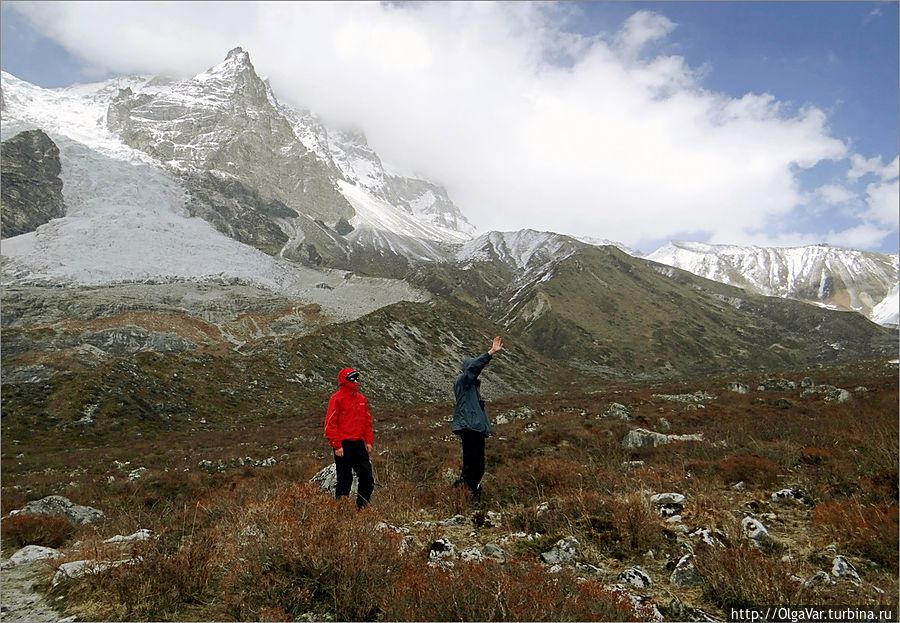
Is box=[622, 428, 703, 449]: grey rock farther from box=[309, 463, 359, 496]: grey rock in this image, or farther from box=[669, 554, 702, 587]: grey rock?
box=[669, 554, 702, 587]: grey rock

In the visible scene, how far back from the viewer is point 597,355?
377 feet

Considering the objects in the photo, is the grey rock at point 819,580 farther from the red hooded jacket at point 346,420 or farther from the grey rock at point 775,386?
the grey rock at point 775,386

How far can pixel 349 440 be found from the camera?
7707mm

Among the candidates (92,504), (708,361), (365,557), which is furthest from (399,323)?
(708,361)

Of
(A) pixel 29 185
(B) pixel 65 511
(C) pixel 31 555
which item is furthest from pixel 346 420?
(A) pixel 29 185

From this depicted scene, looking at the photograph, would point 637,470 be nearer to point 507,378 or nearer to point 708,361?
point 507,378

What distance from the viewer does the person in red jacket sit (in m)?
7.57

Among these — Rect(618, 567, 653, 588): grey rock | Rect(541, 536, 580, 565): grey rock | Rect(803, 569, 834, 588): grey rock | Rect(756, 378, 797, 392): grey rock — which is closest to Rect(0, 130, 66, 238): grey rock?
Rect(756, 378, 797, 392): grey rock

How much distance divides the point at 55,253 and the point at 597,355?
112414 mm

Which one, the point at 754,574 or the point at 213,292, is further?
the point at 213,292

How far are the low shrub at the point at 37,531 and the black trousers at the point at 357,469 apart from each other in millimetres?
5679

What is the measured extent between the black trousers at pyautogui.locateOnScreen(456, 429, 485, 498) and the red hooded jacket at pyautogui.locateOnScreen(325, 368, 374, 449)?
1.52 meters

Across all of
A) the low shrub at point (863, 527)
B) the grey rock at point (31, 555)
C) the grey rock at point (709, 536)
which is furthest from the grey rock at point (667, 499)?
the grey rock at point (31, 555)

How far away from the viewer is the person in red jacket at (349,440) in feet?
24.8
